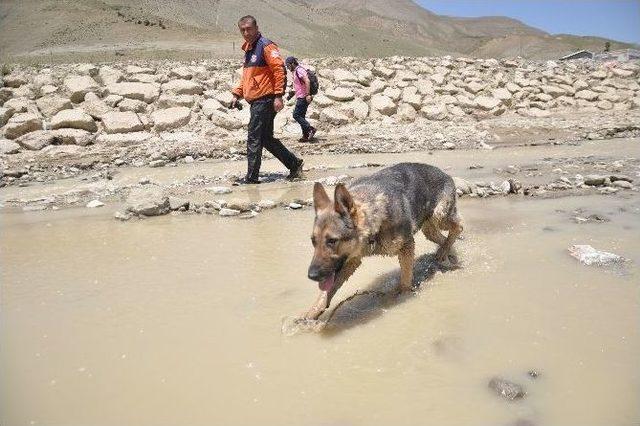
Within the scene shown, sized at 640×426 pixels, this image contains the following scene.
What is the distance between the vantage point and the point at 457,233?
5.48 m

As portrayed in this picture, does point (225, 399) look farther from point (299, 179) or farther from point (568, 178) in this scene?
point (568, 178)

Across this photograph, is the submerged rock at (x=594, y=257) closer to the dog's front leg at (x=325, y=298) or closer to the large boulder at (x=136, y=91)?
the dog's front leg at (x=325, y=298)

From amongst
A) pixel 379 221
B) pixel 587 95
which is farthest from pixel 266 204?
pixel 587 95

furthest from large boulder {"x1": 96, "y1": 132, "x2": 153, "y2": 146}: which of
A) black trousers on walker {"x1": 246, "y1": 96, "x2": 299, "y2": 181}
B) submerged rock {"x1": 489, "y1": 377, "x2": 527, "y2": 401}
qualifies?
submerged rock {"x1": 489, "y1": 377, "x2": 527, "y2": 401}

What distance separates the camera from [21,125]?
43.7ft

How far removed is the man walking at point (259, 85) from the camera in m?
9.05

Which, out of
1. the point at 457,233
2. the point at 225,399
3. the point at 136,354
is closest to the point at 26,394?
the point at 136,354

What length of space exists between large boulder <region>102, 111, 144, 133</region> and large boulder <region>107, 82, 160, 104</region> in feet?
3.41

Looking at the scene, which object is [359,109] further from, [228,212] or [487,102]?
[228,212]

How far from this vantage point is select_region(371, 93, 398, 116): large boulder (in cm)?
1725

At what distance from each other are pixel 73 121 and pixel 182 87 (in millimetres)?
3617

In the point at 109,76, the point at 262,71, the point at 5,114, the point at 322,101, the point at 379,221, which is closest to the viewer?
the point at 379,221

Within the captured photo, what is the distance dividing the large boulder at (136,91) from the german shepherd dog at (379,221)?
11992 mm

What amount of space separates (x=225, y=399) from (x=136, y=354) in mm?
970
